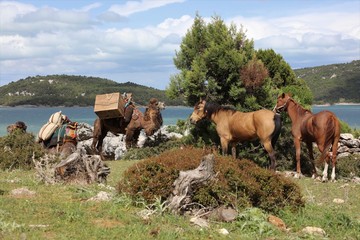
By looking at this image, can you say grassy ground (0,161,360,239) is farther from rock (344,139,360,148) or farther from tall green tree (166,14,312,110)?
rock (344,139,360,148)

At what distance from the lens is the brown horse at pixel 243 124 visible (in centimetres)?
1405

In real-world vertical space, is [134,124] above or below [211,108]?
below

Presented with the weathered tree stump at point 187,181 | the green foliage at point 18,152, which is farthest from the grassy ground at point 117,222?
the green foliage at point 18,152

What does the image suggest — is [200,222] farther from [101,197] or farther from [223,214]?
[101,197]

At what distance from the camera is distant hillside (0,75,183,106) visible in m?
128

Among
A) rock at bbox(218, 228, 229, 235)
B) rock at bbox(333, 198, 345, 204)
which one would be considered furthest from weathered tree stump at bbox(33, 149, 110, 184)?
rock at bbox(333, 198, 345, 204)

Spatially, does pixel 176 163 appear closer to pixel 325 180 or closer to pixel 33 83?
pixel 325 180

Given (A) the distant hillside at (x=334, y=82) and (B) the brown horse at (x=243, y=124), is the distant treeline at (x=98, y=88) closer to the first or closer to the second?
(A) the distant hillside at (x=334, y=82)

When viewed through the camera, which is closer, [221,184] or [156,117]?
[221,184]

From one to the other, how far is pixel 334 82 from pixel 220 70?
119 meters

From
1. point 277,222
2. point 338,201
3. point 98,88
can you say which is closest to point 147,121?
point 338,201

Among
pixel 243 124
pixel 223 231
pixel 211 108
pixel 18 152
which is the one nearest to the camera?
pixel 223 231

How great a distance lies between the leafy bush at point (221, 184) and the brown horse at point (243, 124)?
546 centimetres

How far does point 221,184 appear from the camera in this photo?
7.69 meters
